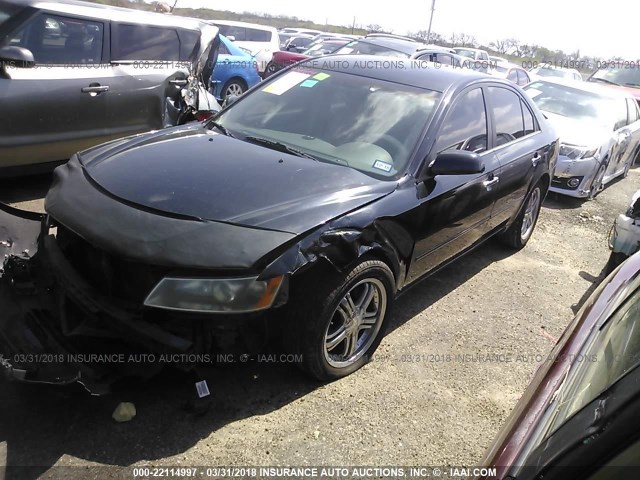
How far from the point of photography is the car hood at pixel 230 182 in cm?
251

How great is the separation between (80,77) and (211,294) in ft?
12.3

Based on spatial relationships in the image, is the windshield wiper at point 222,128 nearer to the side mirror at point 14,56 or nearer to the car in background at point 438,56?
the side mirror at point 14,56

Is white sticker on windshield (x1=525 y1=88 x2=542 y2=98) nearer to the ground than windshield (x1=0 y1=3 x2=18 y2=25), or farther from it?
nearer to the ground

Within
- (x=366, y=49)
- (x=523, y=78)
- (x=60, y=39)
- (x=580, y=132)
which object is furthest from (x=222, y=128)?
(x=523, y=78)

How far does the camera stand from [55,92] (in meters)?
4.81

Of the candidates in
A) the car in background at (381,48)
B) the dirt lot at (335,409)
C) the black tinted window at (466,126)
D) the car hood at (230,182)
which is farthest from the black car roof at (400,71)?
the car in background at (381,48)

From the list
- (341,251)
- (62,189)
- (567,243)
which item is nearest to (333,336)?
(341,251)

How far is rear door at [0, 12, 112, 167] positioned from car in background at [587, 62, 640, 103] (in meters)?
11.9

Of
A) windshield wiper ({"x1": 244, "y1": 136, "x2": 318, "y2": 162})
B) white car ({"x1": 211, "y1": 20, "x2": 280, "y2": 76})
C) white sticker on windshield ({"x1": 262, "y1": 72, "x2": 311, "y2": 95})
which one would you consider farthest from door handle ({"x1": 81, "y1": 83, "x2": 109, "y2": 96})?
white car ({"x1": 211, "y1": 20, "x2": 280, "y2": 76})

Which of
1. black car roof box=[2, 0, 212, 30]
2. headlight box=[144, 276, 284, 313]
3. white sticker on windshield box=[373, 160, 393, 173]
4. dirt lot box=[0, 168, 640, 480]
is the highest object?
black car roof box=[2, 0, 212, 30]

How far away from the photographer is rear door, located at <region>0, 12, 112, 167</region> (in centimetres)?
Result: 457

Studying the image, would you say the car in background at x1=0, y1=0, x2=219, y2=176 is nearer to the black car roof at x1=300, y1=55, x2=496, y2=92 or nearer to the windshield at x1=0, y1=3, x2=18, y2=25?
the windshield at x1=0, y1=3, x2=18, y2=25

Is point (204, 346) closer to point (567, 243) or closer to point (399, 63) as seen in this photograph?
point (399, 63)

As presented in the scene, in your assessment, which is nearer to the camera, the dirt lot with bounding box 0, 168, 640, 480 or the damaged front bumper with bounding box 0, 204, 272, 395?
the damaged front bumper with bounding box 0, 204, 272, 395
